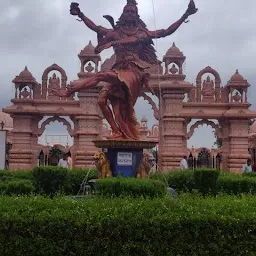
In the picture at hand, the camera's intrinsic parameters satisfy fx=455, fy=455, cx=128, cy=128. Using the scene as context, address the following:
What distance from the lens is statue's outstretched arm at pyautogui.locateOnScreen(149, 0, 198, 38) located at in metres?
11.5

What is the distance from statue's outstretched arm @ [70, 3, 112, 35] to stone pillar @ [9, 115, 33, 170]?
14141 millimetres

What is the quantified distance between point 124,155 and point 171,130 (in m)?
13.8

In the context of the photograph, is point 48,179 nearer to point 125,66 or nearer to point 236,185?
point 125,66

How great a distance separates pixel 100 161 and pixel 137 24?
382 cm

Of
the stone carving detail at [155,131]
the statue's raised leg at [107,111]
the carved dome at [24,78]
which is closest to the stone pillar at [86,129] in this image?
the carved dome at [24,78]

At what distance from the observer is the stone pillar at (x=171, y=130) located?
24500mm

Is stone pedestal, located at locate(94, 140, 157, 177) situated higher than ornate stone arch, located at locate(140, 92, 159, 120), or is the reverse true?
ornate stone arch, located at locate(140, 92, 159, 120)

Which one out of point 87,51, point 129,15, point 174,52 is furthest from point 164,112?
point 129,15

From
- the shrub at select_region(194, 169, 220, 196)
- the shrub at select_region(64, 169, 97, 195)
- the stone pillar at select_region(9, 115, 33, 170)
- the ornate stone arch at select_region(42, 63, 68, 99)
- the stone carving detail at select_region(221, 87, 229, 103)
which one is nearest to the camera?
the shrub at select_region(194, 169, 220, 196)

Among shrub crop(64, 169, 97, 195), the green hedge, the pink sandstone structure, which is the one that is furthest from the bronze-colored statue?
the pink sandstone structure

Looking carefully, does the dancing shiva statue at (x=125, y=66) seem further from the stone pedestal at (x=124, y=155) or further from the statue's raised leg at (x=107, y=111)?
the stone pedestal at (x=124, y=155)

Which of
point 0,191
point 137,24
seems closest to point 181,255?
point 0,191

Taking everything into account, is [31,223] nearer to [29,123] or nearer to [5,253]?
[5,253]

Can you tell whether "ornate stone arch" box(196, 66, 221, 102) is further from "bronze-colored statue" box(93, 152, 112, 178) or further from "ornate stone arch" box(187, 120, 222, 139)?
"bronze-colored statue" box(93, 152, 112, 178)
